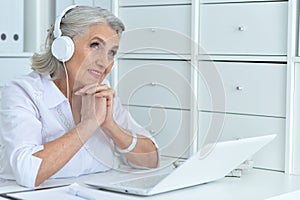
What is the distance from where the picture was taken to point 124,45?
1570 millimetres

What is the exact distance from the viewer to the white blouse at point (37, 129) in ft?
4.84

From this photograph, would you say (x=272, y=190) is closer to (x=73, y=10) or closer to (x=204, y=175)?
(x=204, y=175)

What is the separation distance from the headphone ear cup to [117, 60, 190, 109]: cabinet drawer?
158 mm

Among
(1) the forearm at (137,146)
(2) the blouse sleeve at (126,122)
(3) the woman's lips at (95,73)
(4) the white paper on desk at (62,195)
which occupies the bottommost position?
(4) the white paper on desk at (62,195)

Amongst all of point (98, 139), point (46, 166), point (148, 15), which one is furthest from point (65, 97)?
point (148, 15)

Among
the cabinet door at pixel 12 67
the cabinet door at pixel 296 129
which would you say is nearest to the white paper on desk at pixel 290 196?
the cabinet door at pixel 296 129

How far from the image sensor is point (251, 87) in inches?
73.1

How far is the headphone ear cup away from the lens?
1.57 metres

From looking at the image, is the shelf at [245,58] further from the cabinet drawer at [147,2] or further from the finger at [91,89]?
the finger at [91,89]

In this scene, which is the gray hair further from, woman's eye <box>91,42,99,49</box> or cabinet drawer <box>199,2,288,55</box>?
cabinet drawer <box>199,2,288,55</box>

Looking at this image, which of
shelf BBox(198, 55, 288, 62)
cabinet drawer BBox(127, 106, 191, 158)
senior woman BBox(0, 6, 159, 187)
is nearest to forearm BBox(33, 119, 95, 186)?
senior woman BBox(0, 6, 159, 187)

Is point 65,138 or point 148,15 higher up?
point 148,15

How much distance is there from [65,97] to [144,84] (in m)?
0.25

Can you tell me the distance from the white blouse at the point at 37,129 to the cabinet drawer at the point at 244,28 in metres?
0.40
